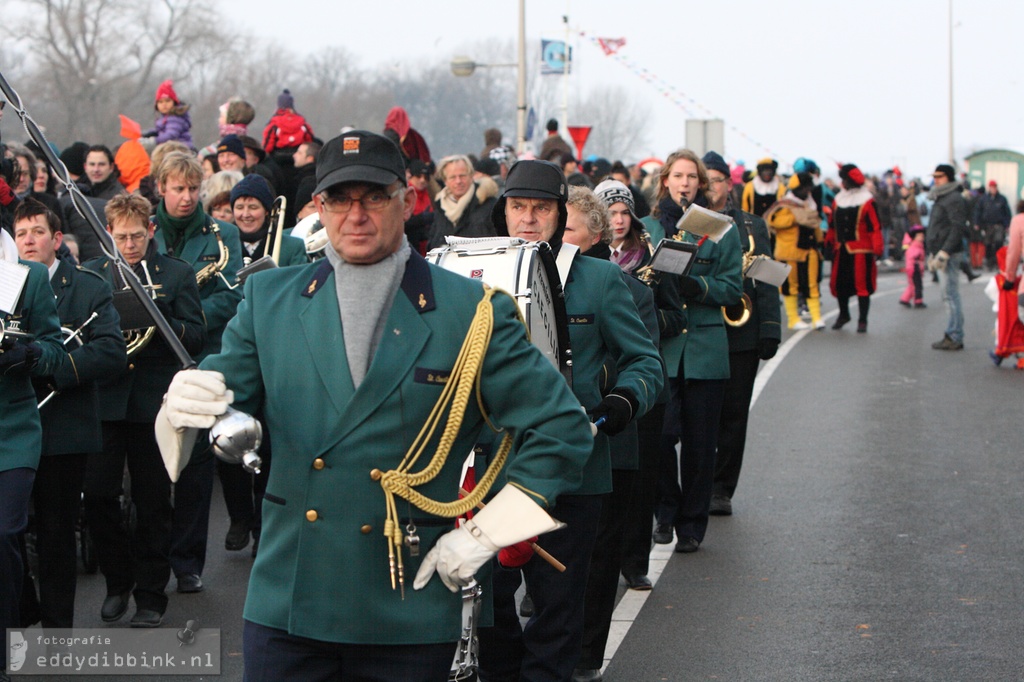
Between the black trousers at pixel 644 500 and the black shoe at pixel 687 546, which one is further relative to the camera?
the black shoe at pixel 687 546

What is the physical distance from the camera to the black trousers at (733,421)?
945cm

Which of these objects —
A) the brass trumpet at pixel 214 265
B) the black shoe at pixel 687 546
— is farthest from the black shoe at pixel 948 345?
the brass trumpet at pixel 214 265

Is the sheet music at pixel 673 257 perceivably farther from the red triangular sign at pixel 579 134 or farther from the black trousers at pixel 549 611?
the red triangular sign at pixel 579 134

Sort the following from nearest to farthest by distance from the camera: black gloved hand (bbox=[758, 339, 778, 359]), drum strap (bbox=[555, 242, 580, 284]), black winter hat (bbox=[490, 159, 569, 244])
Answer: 1. black winter hat (bbox=[490, 159, 569, 244])
2. drum strap (bbox=[555, 242, 580, 284])
3. black gloved hand (bbox=[758, 339, 778, 359])

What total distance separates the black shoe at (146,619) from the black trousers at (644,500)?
2241 mm

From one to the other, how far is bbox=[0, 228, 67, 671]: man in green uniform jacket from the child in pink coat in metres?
19.3

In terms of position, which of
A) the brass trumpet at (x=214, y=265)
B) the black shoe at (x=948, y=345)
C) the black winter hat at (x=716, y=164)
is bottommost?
the black shoe at (x=948, y=345)

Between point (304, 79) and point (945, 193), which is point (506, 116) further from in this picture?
point (945, 193)

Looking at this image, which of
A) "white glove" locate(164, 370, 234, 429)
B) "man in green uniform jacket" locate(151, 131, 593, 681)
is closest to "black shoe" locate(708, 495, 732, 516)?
"man in green uniform jacket" locate(151, 131, 593, 681)

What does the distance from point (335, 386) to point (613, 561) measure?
8.79 feet

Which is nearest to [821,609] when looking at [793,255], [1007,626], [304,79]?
[1007,626]

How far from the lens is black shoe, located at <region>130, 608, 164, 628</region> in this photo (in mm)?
6957

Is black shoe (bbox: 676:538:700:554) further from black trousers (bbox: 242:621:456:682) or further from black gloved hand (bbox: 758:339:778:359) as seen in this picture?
black trousers (bbox: 242:621:456:682)

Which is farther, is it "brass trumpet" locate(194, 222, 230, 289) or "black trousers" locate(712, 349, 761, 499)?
"black trousers" locate(712, 349, 761, 499)
